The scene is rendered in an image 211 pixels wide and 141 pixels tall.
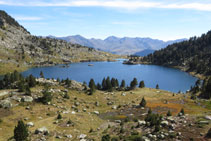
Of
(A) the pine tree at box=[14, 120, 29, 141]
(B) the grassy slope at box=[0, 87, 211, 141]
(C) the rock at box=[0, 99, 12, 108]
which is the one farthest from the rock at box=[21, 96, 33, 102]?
(A) the pine tree at box=[14, 120, 29, 141]

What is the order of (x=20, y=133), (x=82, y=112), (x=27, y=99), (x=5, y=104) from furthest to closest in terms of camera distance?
(x=82, y=112) < (x=27, y=99) < (x=5, y=104) < (x=20, y=133)

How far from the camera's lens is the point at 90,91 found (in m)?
84.0

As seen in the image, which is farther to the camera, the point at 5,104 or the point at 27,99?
the point at 27,99

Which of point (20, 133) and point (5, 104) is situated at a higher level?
point (5, 104)

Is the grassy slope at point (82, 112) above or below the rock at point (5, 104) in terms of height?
below

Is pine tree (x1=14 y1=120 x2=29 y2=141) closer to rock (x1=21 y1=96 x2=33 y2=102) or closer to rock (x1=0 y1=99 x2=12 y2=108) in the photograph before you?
rock (x1=0 y1=99 x2=12 y2=108)

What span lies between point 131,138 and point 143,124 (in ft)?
31.1

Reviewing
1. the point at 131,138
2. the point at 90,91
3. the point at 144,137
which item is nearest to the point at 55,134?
the point at 131,138

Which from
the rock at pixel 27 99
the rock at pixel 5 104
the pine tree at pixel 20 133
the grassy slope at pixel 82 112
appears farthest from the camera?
the rock at pixel 27 99

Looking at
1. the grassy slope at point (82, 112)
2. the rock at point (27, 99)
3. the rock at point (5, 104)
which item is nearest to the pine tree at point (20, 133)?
the grassy slope at point (82, 112)

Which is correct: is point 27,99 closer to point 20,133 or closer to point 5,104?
point 5,104

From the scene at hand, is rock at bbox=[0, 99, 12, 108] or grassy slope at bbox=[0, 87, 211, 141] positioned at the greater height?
rock at bbox=[0, 99, 12, 108]

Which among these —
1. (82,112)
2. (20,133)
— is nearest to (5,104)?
(20,133)

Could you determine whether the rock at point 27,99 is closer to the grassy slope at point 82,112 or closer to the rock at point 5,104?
the grassy slope at point 82,112
